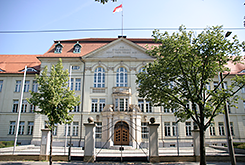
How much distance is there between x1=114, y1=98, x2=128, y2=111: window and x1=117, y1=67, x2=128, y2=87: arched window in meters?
2.63

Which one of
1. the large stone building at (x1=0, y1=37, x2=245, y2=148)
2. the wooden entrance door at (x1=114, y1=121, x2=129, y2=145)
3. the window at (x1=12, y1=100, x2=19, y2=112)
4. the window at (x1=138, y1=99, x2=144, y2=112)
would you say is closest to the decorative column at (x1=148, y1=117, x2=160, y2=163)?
the large stone building at (x1=0, y1=37, x2=245, y2=148)

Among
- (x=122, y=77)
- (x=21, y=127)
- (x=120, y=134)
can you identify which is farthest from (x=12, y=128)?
(x=122, y=77)

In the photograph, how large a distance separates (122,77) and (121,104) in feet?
14.2

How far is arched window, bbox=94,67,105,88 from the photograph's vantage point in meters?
27.3

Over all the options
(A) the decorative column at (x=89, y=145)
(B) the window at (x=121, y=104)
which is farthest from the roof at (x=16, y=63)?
(A) the decorative column at (x=89, y=145)

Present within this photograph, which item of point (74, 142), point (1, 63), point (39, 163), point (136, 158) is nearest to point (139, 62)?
point (74, 142)

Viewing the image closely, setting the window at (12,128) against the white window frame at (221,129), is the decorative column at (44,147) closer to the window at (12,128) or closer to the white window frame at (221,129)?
the window at (12,128)

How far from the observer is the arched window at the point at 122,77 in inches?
1069

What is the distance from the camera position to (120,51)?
92.0 ft

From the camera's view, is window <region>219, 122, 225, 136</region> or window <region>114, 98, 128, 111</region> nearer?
window <region>114, 98, 128, 111</region>

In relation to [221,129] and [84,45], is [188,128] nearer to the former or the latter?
[221,129]

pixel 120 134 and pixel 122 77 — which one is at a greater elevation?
pixel 122 77

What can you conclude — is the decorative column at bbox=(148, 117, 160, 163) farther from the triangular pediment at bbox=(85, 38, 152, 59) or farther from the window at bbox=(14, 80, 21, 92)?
the window at bbox=(14, 80, 21, 92)

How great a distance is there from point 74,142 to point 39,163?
494 inches
